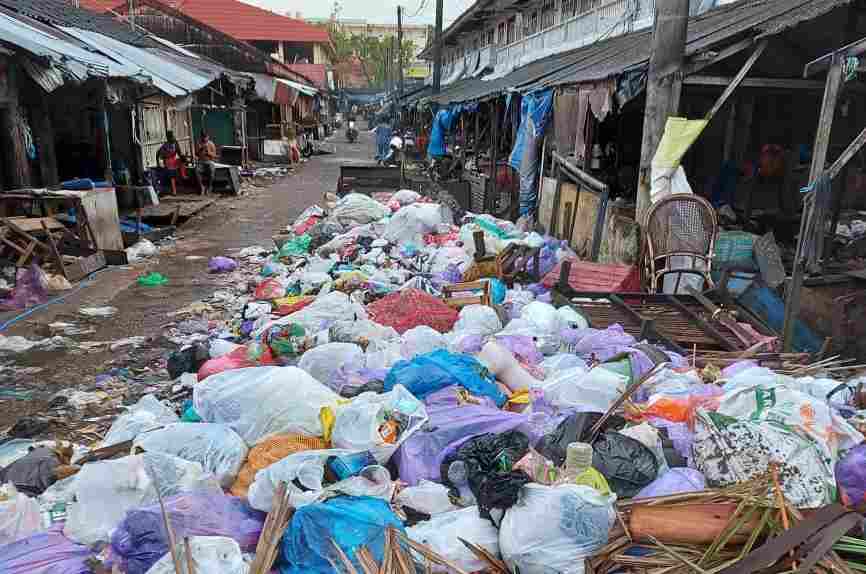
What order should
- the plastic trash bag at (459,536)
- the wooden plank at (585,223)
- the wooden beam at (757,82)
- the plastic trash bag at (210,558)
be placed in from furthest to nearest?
the wooden plank at (585,223), the wooden beam at (757,82), the plastic trash bag at (459,536), the plastic trash bag at (210,558)

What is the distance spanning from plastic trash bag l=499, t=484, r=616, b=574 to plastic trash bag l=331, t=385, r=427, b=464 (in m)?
0.83

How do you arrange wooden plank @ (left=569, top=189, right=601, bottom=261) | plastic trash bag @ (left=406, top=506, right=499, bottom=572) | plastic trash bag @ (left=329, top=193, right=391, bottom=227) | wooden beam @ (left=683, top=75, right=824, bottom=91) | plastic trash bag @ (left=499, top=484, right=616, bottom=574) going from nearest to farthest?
plastic trash bag @ (left=499, top=484, right=616, bottom=574) < plastic trash bag @ (left=406, top=506, right=499, bottom=572) < wooden beam @ (left=683, top=75, right=824, bottom=91) < wooden plank @ (left=569, top=189, right=601, bottom=261) < plastic trash bag @ (left=329, top=193, right=391, bottom=227)

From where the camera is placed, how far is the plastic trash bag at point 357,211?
986 centimetres

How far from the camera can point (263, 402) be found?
343cm

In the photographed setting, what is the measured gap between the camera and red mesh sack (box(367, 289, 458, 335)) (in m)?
5.34

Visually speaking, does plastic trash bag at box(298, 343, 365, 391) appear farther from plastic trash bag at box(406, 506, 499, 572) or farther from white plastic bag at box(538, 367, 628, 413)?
plastic trash bag at box(406, 506, 499, 572)

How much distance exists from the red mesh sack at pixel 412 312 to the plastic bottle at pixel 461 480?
239 cm

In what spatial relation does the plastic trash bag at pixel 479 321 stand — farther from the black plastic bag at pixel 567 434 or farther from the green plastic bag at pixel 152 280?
the green plastic bag at pixel 152 280

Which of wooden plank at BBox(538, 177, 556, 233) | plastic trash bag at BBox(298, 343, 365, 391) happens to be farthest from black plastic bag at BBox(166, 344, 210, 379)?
wooden plank at BBox(538, 177, 556, 233)

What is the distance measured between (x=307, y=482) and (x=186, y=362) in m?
2.53

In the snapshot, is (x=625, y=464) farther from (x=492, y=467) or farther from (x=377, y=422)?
(x=377, y=422)

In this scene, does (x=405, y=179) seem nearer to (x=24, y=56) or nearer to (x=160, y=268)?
(x=160, y=268)

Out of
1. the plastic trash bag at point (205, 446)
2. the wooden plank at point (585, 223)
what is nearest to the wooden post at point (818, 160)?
the wooden plank at point (585, 223)

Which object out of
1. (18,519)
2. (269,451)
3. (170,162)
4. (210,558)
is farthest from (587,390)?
(170,162)
